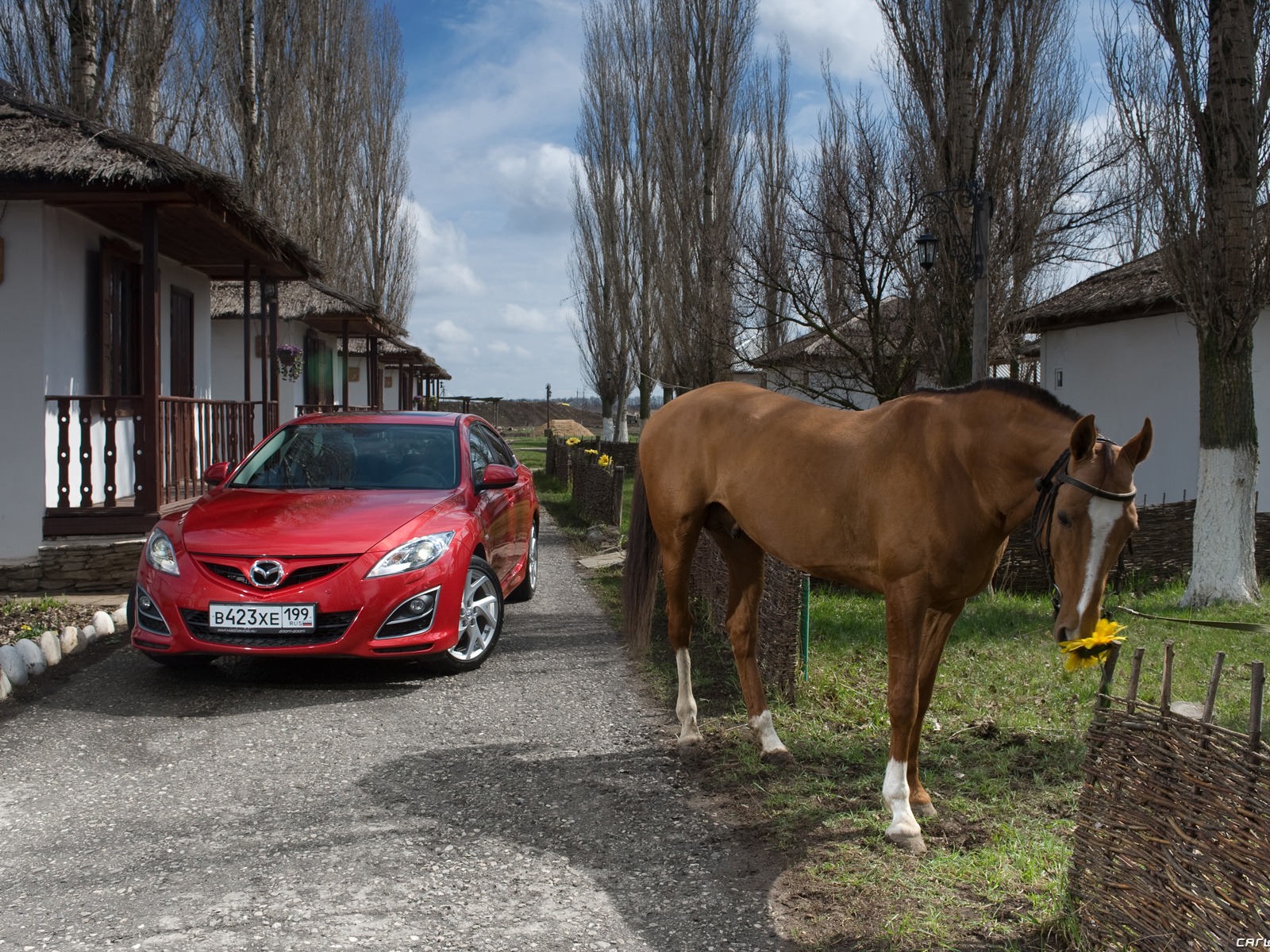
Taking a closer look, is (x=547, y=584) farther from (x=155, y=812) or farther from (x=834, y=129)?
(x=834, y=129)

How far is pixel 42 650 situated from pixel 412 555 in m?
2.58

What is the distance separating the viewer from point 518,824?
4.05 m

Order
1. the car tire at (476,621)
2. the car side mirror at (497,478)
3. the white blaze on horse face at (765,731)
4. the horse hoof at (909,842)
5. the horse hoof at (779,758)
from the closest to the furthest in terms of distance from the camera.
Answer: the horse hoof at (909,842), the horse hoof at (779,758), the white blaze on horse face at (765,731), the car tire at (476,621), the car side mirror at (497,478)

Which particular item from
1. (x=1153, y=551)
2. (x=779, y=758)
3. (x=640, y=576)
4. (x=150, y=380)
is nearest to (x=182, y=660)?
(x=640, y=576)

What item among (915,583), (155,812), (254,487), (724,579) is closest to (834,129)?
(724,579)

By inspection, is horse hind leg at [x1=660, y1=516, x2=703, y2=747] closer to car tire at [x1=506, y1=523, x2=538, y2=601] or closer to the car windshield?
the car windshield

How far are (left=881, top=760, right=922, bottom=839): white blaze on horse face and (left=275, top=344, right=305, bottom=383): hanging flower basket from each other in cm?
1735

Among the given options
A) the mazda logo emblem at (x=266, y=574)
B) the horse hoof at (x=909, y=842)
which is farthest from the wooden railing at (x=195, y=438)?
the horse hoof at (x=909, y=842)

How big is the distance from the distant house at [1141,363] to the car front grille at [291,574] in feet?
34.4

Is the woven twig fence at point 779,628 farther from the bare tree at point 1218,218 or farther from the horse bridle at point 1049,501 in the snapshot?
the bare tree at point 1218,218

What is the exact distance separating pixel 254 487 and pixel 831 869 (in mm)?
4904

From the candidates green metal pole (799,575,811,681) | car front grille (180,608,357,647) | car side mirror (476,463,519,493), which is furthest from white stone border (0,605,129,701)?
green metal pole (799,575,811,681)

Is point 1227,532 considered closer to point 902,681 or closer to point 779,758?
point 779,758

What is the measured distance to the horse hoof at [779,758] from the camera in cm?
477
